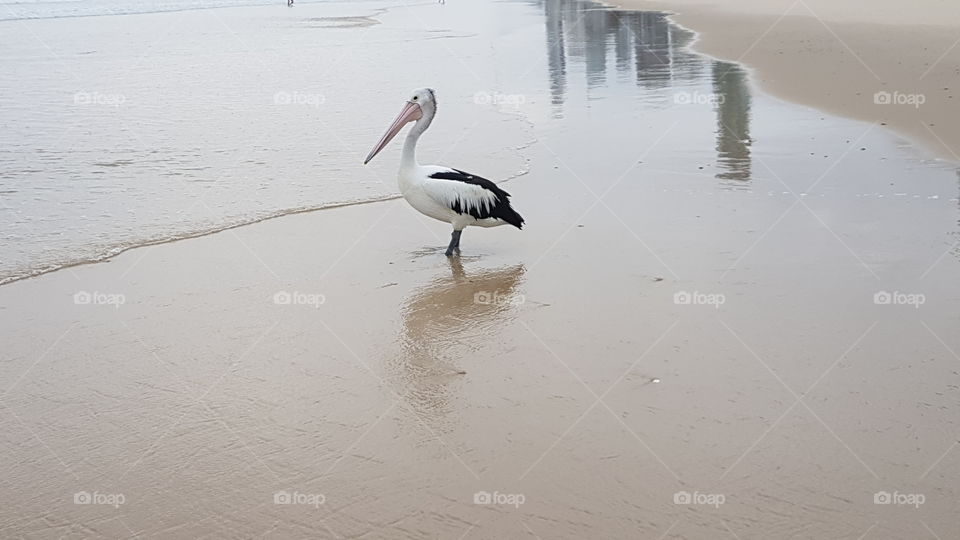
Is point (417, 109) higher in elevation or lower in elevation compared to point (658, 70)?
higher

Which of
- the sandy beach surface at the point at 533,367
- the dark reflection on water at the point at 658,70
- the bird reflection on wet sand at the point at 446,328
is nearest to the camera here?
the sandy beach surface at the point at 533,367

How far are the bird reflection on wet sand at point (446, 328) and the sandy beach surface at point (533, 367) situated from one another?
2cm

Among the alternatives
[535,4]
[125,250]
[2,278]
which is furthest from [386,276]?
[535,4]

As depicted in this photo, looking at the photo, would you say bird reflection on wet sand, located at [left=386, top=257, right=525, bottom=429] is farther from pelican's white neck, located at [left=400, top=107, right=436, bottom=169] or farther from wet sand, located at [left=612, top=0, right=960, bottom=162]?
wet sand, located at [left=612, top=0, right=960, bottom=162]

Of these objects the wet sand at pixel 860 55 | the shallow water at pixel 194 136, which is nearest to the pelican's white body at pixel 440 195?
the shallow water at pixel 194 136

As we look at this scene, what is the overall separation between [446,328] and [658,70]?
42.9ft

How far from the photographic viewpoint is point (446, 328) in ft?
19.7

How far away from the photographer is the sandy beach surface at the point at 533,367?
3928 millimetres

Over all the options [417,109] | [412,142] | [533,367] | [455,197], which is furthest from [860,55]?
[533,367]

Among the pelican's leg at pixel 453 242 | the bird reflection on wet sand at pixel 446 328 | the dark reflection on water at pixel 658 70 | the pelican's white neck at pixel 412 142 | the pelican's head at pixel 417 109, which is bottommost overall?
the dark reflection on water at pixel 658 70

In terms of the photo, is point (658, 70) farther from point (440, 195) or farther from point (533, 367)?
point (533, 367)

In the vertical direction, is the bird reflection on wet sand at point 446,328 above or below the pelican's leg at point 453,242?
above

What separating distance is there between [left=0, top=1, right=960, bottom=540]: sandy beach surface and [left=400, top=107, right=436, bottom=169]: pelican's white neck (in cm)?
64

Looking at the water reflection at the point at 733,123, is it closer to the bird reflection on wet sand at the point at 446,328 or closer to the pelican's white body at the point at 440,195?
the pelican's white body at the point at 440,195
